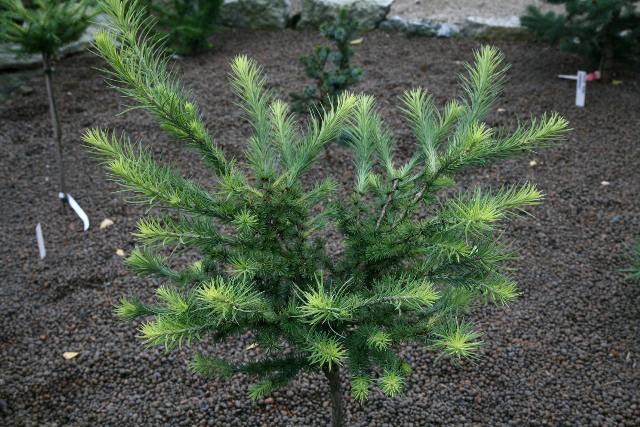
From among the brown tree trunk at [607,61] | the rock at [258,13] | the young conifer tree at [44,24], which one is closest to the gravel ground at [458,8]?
the rock at [258,13]

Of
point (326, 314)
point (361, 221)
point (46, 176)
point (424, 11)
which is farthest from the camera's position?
point (424, 11)

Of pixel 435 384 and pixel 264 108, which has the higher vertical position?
pixel 264 108

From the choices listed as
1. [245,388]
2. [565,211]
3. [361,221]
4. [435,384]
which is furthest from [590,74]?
[361,221]

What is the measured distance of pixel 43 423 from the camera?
3008 mm

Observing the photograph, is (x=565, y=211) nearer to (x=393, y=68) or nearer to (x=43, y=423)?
(x=393, y=68)

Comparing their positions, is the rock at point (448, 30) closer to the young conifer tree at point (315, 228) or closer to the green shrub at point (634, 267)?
the green shrub at point (634, 267)

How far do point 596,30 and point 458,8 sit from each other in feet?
7.66

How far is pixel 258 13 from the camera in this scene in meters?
8.19

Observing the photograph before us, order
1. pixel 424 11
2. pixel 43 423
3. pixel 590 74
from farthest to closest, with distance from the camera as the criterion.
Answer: pixel 424 11 < pixel 590 74 < pixel 43 423

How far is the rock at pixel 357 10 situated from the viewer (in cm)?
789

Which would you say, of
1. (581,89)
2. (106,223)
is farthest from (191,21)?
(581,89)

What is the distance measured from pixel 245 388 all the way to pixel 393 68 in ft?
14.9

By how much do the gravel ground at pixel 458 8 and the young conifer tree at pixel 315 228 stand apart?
6.34m

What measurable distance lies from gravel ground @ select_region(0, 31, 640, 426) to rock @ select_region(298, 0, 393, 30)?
2002 millimetres
